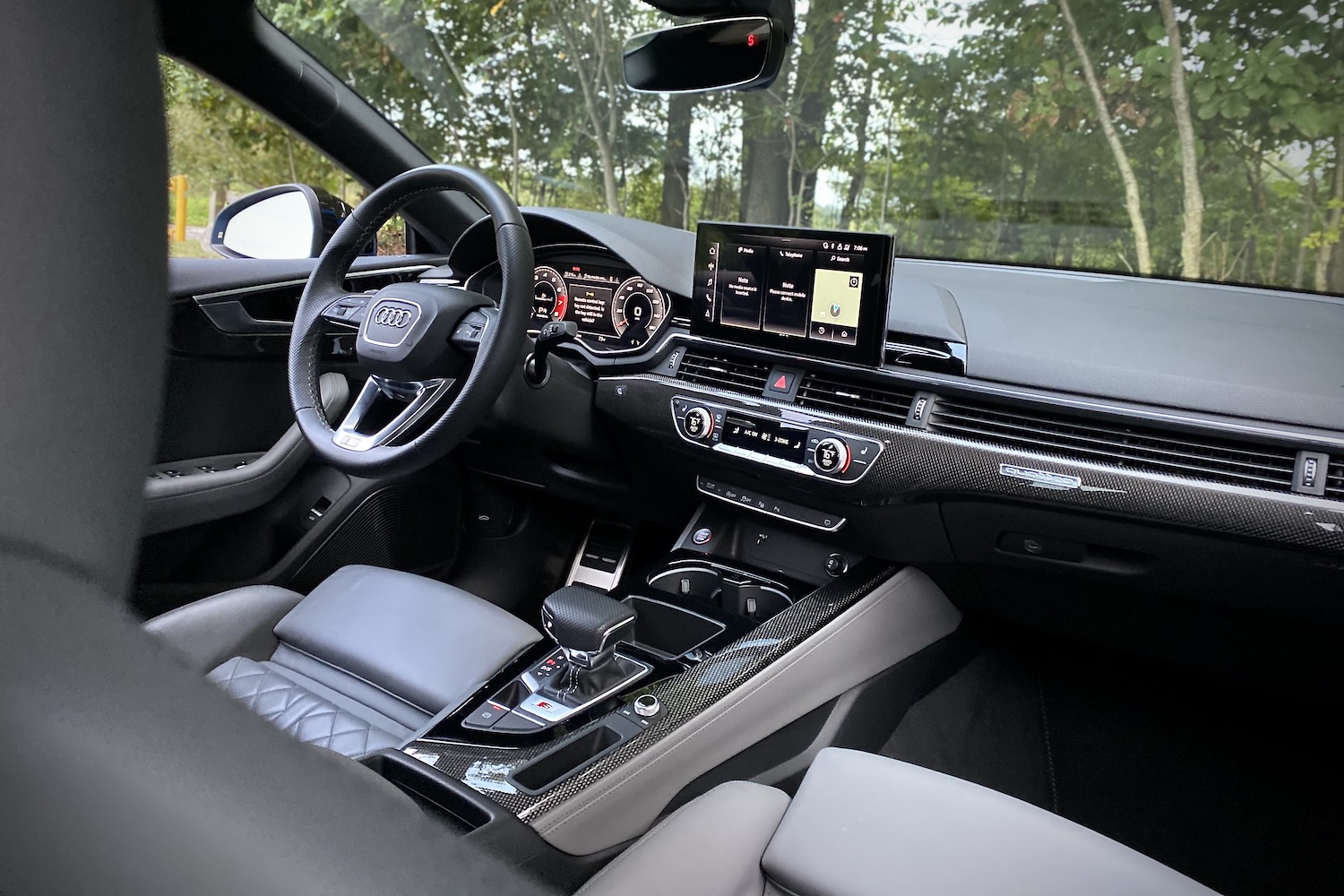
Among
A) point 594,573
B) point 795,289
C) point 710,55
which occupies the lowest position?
point 594,573

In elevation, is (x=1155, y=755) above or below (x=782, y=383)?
below

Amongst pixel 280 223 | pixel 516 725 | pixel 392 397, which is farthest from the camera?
pixel 280 223

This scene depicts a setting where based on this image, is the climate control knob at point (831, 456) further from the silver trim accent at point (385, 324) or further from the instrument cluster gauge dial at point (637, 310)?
the silver trim accent at point (385, 324)

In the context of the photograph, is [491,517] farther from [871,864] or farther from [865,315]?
[871,864]

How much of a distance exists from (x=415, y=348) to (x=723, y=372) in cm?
71

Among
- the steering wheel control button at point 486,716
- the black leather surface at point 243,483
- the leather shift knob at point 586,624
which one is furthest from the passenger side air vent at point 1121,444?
the black leather surface at point 243,483

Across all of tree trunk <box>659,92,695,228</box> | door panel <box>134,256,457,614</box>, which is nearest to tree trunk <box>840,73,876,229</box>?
tree trunk <box>659,92,695,228</box>

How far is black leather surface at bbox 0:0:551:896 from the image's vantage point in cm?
29

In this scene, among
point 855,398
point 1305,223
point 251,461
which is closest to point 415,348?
point 855,398

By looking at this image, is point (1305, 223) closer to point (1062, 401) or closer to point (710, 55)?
point (1062, 401)

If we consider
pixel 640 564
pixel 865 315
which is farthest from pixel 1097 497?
pixel 640 564

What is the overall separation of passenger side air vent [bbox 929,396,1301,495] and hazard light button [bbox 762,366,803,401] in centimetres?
31

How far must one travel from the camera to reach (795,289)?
6.54 ft

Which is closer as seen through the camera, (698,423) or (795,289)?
(795,289)
